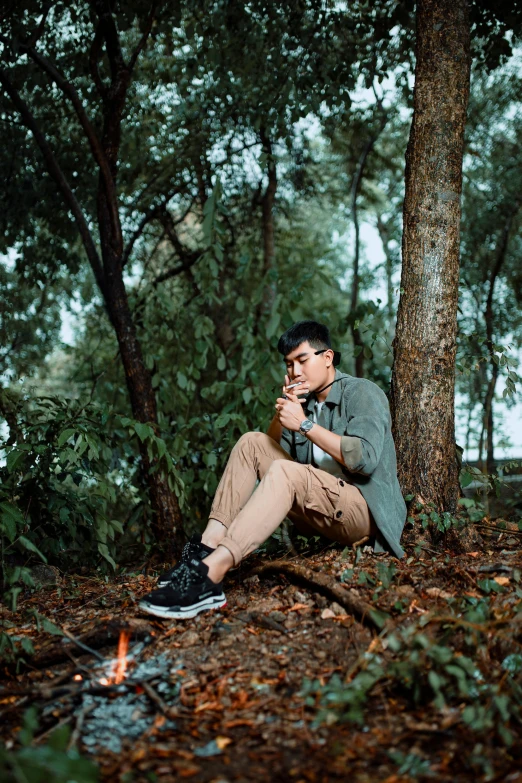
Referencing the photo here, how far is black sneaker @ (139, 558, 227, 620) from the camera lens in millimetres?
2918

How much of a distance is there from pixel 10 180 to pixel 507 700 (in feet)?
20.7

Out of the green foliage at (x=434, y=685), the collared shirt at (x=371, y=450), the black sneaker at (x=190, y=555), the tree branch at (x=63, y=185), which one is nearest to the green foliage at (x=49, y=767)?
the green foliage at (x=434, y=685)

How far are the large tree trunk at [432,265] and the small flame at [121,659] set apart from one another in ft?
5.75

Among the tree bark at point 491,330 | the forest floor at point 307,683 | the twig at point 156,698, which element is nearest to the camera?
the forest floor at point 307,683

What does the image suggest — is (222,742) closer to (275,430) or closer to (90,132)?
(275,430)

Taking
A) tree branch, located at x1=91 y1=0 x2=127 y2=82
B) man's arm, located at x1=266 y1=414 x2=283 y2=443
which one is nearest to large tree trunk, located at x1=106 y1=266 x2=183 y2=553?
man's arm, located at x1=266 y1=414 x2=283 y2=443

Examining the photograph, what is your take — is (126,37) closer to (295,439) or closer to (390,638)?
(295,439)

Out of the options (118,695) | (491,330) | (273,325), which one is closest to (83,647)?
(118,695)

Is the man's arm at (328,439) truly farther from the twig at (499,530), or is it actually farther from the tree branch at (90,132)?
the tree branch at (90,132)

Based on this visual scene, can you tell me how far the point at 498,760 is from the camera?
1.88 metres

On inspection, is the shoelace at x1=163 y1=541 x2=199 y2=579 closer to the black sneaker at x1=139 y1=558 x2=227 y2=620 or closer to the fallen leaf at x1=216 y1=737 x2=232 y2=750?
the black sneaker at x1=139 y1=558 x2=227 y2=620

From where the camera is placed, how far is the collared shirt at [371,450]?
3.37 meters

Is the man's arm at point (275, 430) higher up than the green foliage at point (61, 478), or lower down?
higher up

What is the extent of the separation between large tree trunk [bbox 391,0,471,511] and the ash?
1.83m
